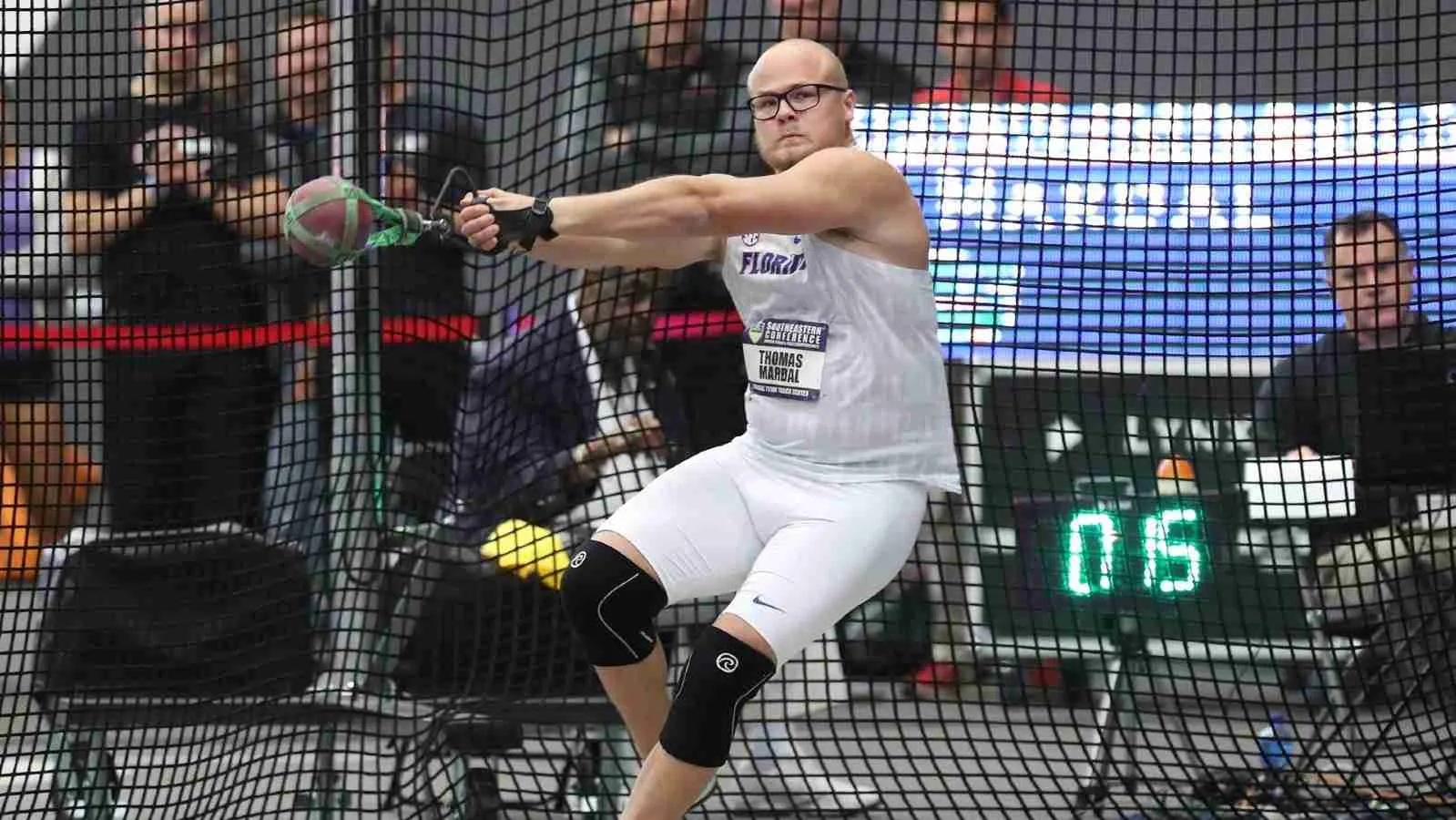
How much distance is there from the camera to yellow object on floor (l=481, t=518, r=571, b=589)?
5871 millimetres

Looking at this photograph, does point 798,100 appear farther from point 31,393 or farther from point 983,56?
point 31,393

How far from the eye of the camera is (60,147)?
19.6 ft

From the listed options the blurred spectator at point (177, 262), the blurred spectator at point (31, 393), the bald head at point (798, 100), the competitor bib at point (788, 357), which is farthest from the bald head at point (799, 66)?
the blurred spectator at point (31, 393)

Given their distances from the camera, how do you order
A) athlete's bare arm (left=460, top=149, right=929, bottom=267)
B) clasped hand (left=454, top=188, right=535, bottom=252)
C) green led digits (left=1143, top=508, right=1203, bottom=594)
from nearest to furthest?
clasped hand (left=454, top=188, right=535, bottom=252) < athlete's bare arm (left=460, top=149, right=929, bottom=267) < green led digits (left=1143, top=508, right=1203, bottom=594)

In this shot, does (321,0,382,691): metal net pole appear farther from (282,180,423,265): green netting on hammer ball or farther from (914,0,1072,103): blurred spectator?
(282,180,423,265): green netting on hammer ball

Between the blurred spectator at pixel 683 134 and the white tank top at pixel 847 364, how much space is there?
1.62m

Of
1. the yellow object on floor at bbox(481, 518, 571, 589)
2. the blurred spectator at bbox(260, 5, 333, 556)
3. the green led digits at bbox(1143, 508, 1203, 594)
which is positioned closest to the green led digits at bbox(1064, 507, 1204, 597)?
the green led digits at bbox(1143, 508, 1203, 594)

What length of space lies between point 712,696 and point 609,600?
15.7 inches

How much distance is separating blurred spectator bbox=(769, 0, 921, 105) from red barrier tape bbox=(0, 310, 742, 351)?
880 millimetres

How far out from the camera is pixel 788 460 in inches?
173

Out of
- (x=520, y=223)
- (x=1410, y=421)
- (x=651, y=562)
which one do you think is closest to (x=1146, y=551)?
(x=1410, y=421)

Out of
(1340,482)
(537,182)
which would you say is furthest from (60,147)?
(1340,482)

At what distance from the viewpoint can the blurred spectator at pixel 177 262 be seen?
19.9 feet

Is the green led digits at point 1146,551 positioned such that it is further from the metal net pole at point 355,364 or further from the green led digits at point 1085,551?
the metal net pole at point 355,364
